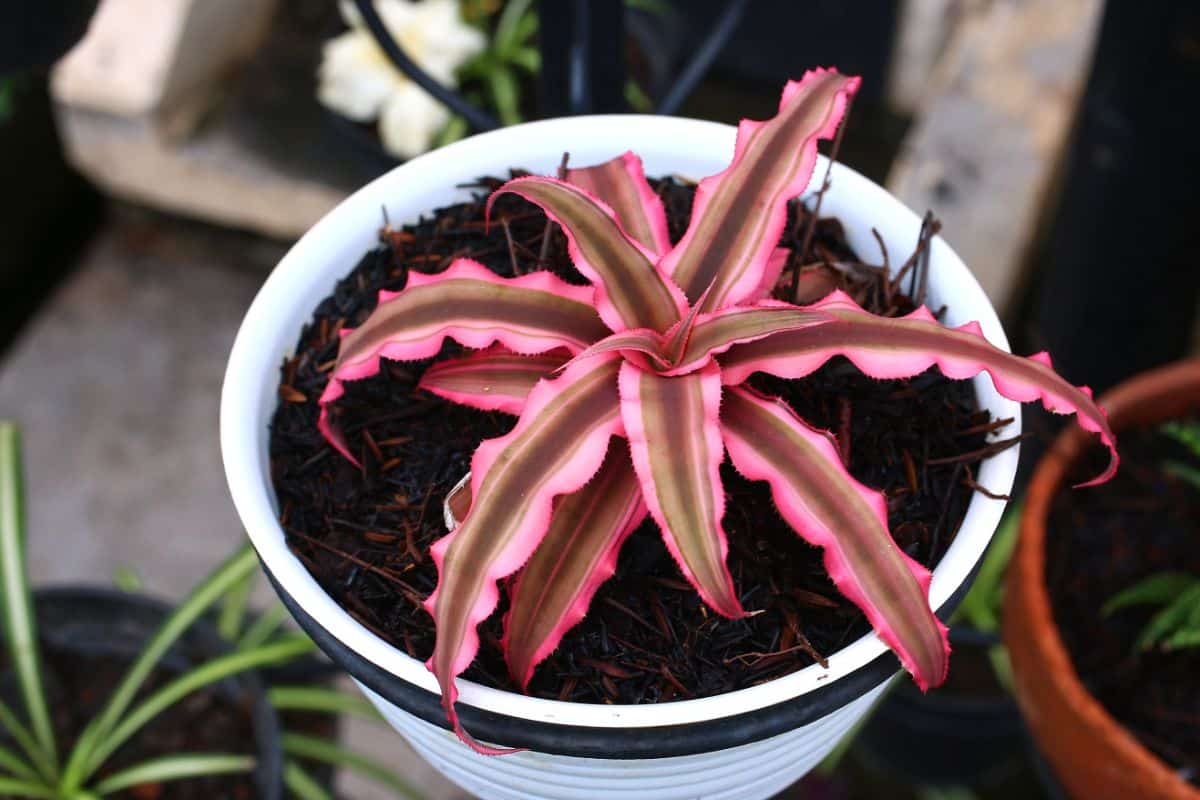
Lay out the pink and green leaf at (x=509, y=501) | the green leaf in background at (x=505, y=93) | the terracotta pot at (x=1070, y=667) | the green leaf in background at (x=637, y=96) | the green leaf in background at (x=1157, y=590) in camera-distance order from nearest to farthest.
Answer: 1. the pink and green leaf at (x=509, y=501)
2. the terracotta pot at (x=1070, y=667)
3. the green leaf in background at (x=1157, y=590)
4. the green leaf in background at (x=637, y=96)
5. the green leaf in background at (x=505, y=93)

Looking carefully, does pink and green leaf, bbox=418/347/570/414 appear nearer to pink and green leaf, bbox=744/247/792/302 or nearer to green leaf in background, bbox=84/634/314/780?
pink and green leaf, bbox=744/247/792/302

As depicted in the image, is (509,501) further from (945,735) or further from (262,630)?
(945,735)

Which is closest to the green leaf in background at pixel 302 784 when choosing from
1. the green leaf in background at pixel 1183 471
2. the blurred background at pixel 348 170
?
the blurred background at pixel 348 170

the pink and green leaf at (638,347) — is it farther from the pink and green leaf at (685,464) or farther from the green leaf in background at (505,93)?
the green leaf in background at (505,93)

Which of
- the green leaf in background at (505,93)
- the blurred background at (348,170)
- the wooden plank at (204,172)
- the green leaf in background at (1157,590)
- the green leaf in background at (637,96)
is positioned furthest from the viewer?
the wooden plank at (204,172)

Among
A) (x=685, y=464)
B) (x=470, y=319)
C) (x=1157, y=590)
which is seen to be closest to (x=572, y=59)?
(x=470, y=319)

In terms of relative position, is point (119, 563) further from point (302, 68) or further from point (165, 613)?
point (302, 68)

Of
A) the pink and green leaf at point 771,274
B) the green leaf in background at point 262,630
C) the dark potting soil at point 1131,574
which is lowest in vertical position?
the green leaf in background at point 262,630
